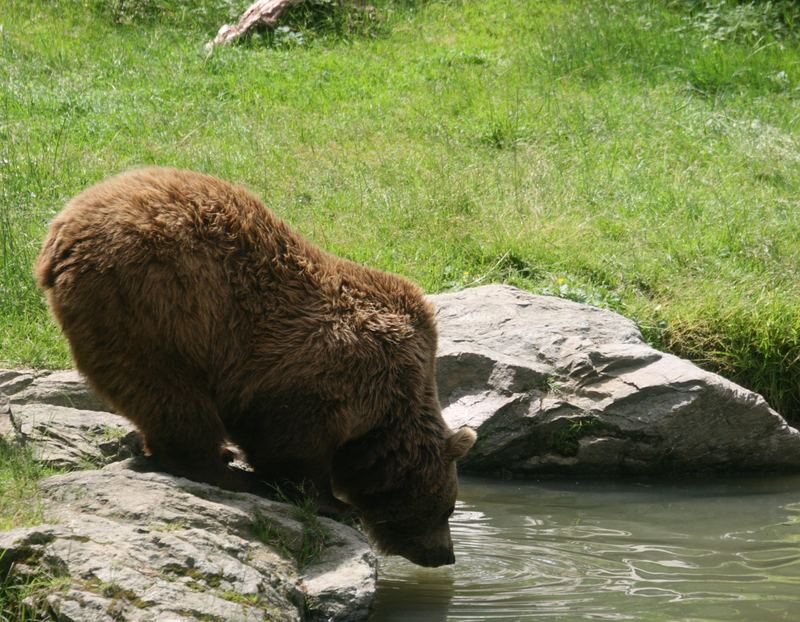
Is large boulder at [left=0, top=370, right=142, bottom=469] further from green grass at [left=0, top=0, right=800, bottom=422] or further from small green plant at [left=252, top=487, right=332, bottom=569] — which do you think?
small green plant at [left=252, top=487, right=332, bottom=569]

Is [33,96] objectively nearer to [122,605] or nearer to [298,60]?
[298,60]

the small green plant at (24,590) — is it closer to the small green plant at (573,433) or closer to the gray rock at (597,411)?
the gray rock at (597,411)

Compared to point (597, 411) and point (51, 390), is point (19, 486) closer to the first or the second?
point (51, 390)

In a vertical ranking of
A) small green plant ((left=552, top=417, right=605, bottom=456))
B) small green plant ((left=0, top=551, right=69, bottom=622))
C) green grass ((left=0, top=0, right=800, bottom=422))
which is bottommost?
small green plant ((left=552, top=417, right=605, bottom=456))

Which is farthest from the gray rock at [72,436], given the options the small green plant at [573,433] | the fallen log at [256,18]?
the fallen log at [256,18]

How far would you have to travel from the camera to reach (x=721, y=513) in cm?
709

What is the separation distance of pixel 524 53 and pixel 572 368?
26.3ft

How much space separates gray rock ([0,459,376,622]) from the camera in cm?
414

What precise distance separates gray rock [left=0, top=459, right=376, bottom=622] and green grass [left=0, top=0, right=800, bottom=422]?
2853 millimetres

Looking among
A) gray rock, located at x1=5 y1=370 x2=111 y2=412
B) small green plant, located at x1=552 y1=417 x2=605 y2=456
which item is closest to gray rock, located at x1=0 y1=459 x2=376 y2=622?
gray rock, located at x1=5 y1=370 x2=111 y2=412

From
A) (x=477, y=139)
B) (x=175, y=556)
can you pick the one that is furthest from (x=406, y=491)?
A: (x=477, y=139)

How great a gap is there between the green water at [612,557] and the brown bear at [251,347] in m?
0.42

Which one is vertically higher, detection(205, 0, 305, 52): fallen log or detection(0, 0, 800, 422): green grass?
detection(205, 0, 305, 52): fallen log

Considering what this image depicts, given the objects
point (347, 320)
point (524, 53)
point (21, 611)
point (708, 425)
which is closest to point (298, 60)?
point (524, 53)
